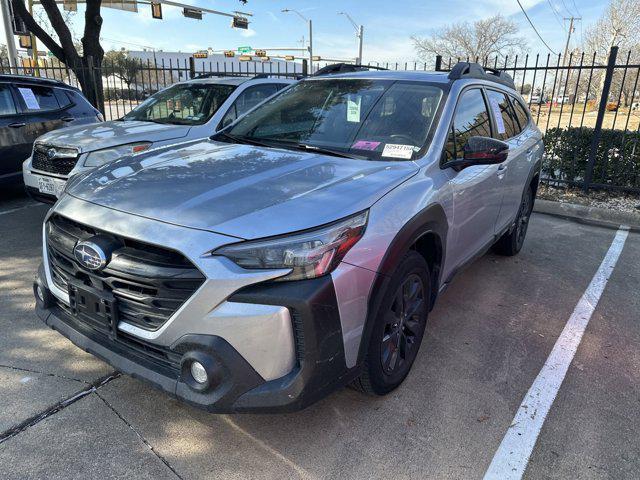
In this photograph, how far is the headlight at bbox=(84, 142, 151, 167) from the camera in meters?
5.02

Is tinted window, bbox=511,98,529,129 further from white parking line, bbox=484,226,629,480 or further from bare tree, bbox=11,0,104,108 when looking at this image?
bare tree, bbox=11,0,104,108

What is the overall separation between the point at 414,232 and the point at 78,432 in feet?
6.49

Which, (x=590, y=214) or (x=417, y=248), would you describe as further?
(x=590, y=214)

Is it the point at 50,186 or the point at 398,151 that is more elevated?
the point at 398,151

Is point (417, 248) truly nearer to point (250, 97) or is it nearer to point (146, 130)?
point (146, 130)

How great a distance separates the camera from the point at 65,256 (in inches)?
94.9

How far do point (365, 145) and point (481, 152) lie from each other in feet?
2.34

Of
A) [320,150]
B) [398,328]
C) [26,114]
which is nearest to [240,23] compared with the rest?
[26,114]

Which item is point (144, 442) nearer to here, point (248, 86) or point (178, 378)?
point (178, 378)

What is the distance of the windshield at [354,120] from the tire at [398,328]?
73 centimetres

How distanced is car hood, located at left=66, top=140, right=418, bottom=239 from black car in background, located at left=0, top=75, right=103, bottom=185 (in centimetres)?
435

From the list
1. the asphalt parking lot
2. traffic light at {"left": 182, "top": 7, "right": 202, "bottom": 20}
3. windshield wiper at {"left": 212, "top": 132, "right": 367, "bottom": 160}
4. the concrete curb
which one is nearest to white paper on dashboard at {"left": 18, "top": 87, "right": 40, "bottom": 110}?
the asphalt parking lot

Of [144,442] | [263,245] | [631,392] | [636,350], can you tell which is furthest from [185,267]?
[636,350]

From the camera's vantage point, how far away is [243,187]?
238 centimetres
